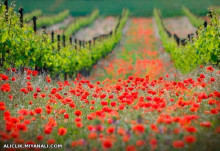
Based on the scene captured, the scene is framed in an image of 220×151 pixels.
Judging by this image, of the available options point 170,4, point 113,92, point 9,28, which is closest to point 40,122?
point 113,92

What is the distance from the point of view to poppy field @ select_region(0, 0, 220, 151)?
394 centimetres

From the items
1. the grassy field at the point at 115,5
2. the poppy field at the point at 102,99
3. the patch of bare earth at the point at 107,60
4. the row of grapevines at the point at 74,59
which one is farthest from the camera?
the grassy field at the point at 115,5

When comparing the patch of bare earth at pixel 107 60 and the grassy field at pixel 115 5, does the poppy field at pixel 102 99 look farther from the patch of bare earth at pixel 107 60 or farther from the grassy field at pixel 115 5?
the grassy field at pixel 115 5

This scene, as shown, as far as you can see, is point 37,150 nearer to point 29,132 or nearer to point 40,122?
point 29,132

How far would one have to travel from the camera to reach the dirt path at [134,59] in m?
16.9

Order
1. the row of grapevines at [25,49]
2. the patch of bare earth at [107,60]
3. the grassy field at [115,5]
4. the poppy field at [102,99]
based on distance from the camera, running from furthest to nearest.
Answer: the grassy field at [115,5] → the patch of bare earth at [107,60] → the row of grapevines at [25,49] → the poppy field at [102,99]

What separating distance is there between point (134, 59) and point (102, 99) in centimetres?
1472

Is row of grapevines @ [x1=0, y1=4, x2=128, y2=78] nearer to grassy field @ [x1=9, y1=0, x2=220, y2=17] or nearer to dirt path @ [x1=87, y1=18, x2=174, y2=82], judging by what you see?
dirt path @ [x1=87, y1=18, x2=174, y2=82]

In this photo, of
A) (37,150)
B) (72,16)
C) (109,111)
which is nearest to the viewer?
(37,150)

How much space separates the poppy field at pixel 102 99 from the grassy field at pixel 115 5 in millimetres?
34950

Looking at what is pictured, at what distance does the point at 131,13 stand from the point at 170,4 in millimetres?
9775

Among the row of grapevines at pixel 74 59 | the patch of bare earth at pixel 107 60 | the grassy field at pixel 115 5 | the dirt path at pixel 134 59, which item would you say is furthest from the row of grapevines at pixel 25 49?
the grassy field at pixel 115 5

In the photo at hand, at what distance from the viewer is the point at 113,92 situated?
764 cm

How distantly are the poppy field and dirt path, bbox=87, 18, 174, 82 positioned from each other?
14 centimetres
